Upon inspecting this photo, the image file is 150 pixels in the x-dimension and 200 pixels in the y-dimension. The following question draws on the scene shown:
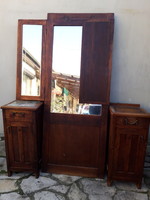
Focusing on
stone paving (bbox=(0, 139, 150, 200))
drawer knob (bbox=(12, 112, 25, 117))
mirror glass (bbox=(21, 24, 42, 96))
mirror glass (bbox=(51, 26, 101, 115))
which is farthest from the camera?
mirror glass (bbox=(21, 24, 42, 96))

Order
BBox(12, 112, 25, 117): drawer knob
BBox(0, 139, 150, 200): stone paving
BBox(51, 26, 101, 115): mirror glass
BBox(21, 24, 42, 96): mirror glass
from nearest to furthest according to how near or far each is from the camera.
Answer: BBox(0, 139, 150, 200): stone paving, BBox(12, 112, 25, 117): drawer knob, BBox(51, 26, 101, 115): mirror glass, BBox(21, 24, 42, 96): mirror glass

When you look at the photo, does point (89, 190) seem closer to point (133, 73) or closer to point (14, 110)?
point (14, 110)

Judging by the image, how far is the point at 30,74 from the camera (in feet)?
6.82

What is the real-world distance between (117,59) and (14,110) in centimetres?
143

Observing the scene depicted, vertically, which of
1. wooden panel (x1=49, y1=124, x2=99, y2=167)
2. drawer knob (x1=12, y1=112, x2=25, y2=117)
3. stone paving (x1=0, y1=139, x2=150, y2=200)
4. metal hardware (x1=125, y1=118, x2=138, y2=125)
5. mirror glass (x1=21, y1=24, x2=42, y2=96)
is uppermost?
mirror glass (x1=21, y1=24, x2=42, y2=96)

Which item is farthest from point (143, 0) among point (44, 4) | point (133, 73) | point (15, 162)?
point (15, 162)

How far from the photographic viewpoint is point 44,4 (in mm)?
2049

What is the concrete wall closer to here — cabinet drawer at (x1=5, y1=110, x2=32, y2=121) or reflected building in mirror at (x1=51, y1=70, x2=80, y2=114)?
reflected building in mirror at (x1=51, y1=70, x2=80, y2=114)

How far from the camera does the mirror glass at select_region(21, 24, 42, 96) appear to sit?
2014 millimetres

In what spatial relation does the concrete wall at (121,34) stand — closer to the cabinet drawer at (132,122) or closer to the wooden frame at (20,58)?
the wooden frame at (20,58)

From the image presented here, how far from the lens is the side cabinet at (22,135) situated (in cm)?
178

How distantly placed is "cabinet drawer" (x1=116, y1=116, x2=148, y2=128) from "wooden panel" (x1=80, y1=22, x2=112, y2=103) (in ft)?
0.96

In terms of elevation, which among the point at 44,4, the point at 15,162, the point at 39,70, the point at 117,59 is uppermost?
the point at 44,4

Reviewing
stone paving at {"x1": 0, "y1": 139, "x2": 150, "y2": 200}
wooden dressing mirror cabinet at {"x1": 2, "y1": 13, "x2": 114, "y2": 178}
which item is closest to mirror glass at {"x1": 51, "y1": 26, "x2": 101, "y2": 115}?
wooden dressing mirror cabinet at {"x1": 2, "y1": 13, "x2": 114, "y2": 178}
